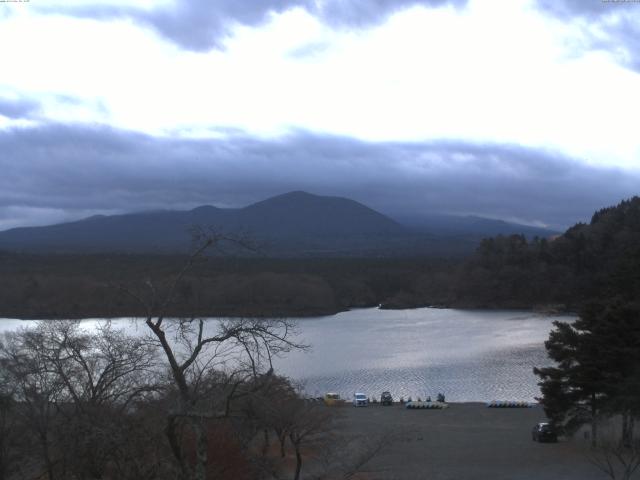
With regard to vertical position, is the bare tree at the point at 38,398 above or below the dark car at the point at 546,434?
above

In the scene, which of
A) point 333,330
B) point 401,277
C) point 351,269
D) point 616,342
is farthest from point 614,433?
point 351,269

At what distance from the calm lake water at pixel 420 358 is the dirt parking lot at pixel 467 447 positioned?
3.82 m

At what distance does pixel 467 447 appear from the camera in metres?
21.9

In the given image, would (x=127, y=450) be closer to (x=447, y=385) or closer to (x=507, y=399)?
(x=507, y=399)

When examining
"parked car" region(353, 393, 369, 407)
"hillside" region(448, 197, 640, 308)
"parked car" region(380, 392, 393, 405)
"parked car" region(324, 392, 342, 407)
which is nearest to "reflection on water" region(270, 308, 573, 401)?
"parked car" region(324, 392, 342, 407)

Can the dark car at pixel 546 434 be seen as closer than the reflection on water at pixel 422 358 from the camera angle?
Yes

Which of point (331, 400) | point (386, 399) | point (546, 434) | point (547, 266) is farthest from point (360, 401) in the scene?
point (547, 266)

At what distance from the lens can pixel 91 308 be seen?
5781 centimetres

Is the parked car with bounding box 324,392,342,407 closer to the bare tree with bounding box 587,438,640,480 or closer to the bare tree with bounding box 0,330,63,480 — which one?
the bare tree with bounding box 587,438,640,480

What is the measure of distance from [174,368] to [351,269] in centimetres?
9785

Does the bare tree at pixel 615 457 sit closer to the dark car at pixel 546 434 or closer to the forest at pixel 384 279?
the dark car at pixel 546 434

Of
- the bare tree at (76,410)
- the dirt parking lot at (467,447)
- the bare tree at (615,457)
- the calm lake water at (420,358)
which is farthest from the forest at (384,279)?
the bare tree at (76,410)

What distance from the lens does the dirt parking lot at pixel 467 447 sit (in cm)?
1816

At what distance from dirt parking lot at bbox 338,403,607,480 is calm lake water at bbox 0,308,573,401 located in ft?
12.5
